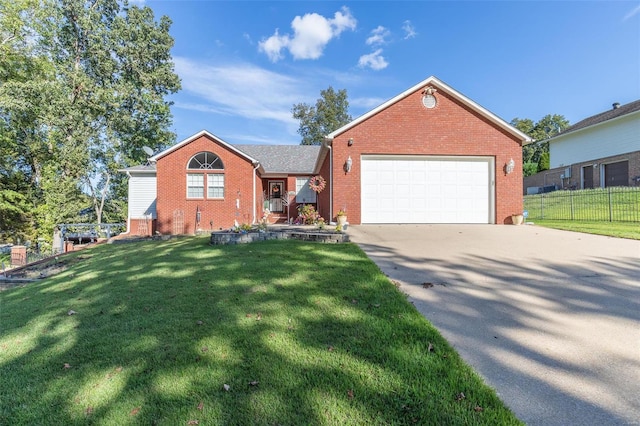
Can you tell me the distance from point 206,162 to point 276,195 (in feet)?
19.9

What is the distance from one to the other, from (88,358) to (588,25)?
51.3 ft

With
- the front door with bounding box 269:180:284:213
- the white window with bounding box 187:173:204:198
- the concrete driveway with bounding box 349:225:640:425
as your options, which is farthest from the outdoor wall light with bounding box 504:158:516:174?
the white window with bounding box 187:173:204:198

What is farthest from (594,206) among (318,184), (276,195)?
(276,195)

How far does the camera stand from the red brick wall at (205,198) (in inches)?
566

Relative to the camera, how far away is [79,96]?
19297 millimetres

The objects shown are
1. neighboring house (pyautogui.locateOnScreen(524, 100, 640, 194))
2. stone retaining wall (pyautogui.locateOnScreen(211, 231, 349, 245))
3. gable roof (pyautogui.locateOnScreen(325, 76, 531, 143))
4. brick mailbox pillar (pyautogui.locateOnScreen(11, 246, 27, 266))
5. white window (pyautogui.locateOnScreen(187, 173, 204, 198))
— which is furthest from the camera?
neighboring house (pyautogui.locateOnScreen(524, 100, 640, 194))

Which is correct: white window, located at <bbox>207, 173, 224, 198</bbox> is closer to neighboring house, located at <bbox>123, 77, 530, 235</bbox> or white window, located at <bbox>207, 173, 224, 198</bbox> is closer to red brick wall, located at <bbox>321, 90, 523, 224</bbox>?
neighboring house, located at <bbox>123, 77, 530, 235</bbox>

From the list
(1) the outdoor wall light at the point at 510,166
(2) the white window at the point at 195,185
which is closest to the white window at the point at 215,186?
(2) the white window at the point at 195,185

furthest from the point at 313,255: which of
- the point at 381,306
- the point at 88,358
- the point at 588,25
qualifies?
the point at 588,25

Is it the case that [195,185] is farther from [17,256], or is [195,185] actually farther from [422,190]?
[422,190]

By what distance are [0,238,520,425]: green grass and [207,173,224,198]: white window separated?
10.6m

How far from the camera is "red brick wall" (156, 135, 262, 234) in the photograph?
14383 millimetres

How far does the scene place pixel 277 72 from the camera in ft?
72.1

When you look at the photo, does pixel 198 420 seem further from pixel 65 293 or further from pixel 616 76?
pixel 616 76
